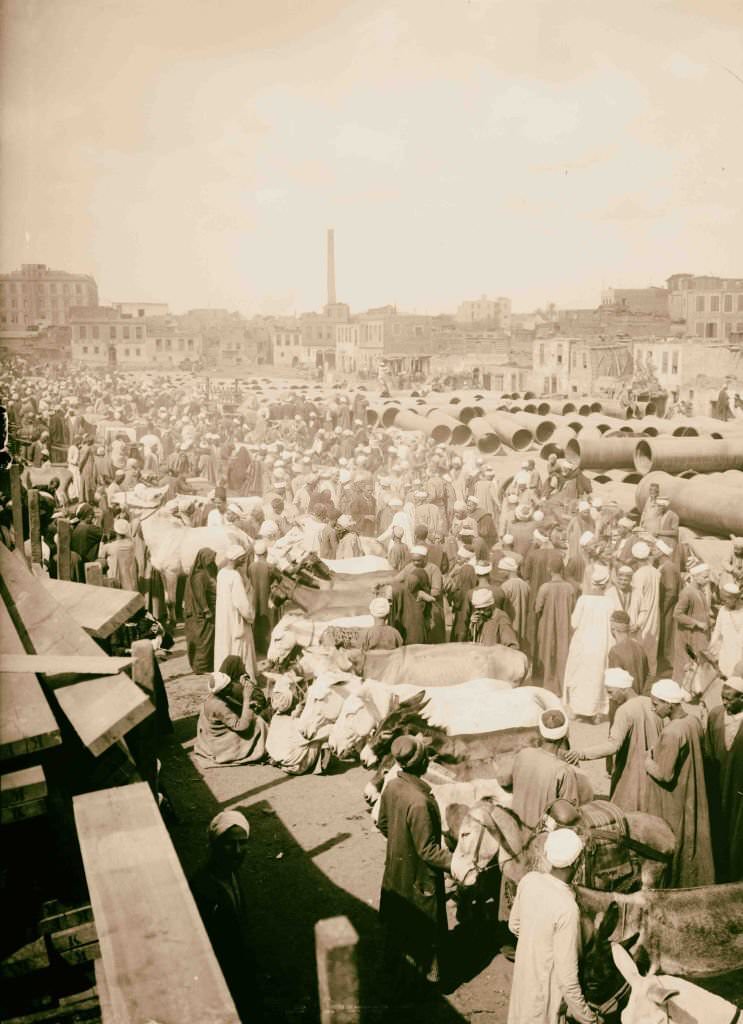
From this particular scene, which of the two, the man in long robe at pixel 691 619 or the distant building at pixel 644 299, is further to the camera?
the distant building at pixel 644 299

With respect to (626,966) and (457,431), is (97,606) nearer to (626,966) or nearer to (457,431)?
(626,966)

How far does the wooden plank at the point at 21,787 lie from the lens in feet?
11.3

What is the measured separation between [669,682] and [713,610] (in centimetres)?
520

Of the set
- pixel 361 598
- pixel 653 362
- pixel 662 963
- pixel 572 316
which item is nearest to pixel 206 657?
pixel 361 598

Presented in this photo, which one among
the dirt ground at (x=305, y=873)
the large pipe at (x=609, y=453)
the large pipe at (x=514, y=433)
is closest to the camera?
the dirt ground at (x=305, y=873)

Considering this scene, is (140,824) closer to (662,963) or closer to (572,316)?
(662,963)

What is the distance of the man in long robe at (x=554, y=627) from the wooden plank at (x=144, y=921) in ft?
20.9

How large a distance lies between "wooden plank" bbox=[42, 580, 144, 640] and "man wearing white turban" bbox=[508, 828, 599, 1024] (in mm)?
3287

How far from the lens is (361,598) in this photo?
10.1 meters

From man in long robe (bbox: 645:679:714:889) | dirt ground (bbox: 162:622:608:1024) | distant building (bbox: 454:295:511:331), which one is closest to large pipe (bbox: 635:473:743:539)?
dirt ground (bbox: 162:622:608:1024)

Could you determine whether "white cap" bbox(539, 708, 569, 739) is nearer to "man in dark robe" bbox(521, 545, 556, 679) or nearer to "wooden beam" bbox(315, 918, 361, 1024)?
"wooden beam" bbox(315, 918, 361, 1024)

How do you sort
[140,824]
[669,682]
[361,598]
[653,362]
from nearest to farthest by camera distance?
1. [140,824]
2. [669,682]
3. [361,598]
4. [653,362]

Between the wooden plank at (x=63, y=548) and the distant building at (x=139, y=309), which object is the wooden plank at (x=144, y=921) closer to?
the wooden plank at (x=63, y=548)

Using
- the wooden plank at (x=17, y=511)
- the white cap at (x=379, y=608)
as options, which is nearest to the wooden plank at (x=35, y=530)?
the wooden plank at (x=17, y=511)
